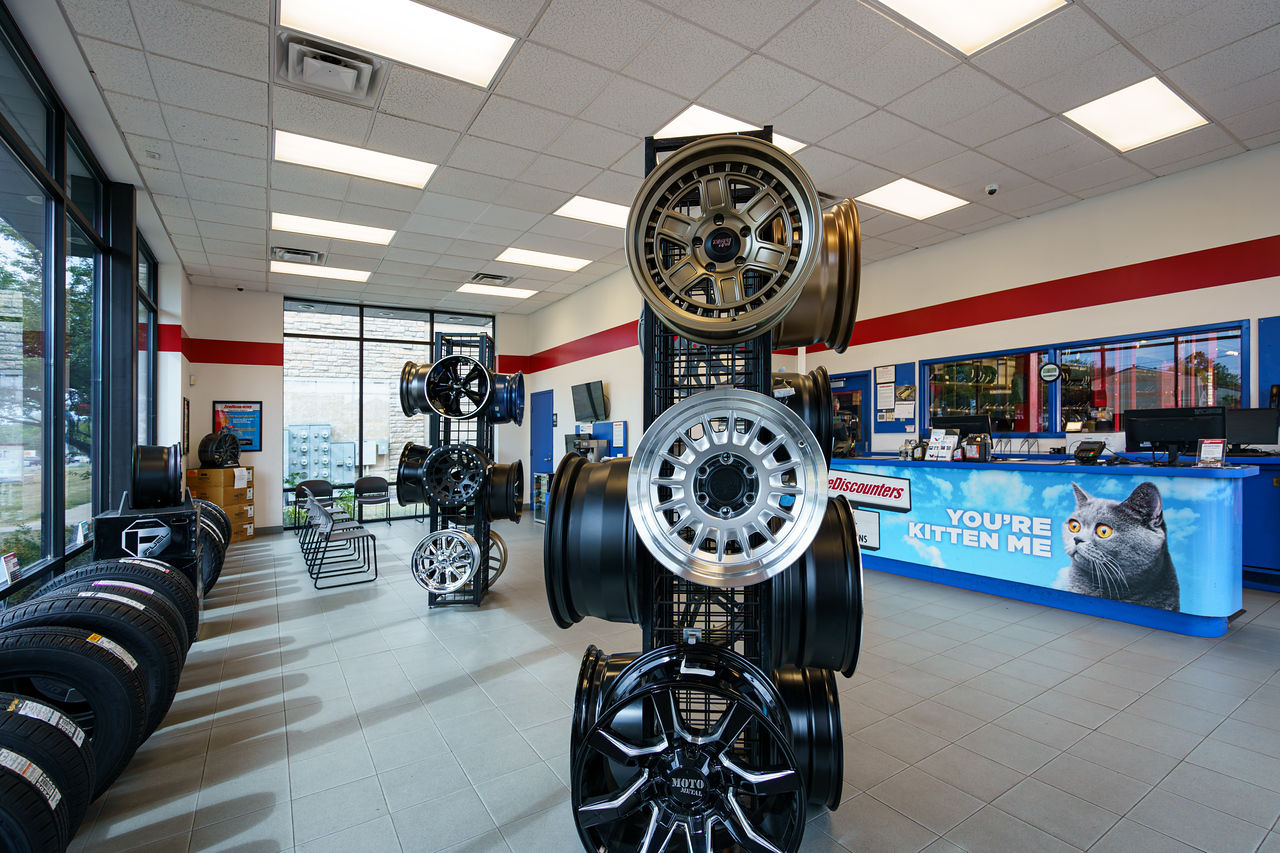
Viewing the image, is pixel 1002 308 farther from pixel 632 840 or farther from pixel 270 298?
pixel 270 298

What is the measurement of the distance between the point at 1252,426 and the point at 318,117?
23.7 feet

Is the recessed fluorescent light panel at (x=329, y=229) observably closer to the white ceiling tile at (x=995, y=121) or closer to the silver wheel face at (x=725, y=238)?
the white ceiling tile at (x=995, y=121)

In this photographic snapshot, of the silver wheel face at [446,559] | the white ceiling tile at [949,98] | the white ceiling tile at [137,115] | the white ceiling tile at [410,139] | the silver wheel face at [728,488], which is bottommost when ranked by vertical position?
the silver wheel face at [446,559]

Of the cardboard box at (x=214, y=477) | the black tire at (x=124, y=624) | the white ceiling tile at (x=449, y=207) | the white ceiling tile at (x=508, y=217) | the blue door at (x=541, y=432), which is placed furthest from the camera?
the blue door at (x=541, y=432)

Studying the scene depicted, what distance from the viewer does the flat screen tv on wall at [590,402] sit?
832cm

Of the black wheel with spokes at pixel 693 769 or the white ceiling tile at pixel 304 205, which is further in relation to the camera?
the white ceiling tile at pixel 304 205

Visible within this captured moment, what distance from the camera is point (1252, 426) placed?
14.6ft

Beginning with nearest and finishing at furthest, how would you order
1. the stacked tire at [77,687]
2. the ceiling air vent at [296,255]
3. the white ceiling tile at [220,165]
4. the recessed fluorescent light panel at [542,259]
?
the stacked tire at [77,687], the white ceiling tile at [220,165], the ceiling air vent at [296,255], the recessed fluorescent light panel at [542,259]

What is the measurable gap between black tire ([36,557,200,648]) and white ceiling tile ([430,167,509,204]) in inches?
136

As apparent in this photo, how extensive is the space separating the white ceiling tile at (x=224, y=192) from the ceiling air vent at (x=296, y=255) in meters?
1.38

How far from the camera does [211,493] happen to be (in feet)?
23.9

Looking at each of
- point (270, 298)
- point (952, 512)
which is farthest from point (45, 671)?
point (270, 298)

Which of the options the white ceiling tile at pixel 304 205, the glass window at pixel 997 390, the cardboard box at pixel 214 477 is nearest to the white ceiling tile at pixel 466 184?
the white ceiling tile at pixel 304 205

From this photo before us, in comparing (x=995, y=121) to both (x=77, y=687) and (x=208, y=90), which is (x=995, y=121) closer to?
(x=208, y=90)
